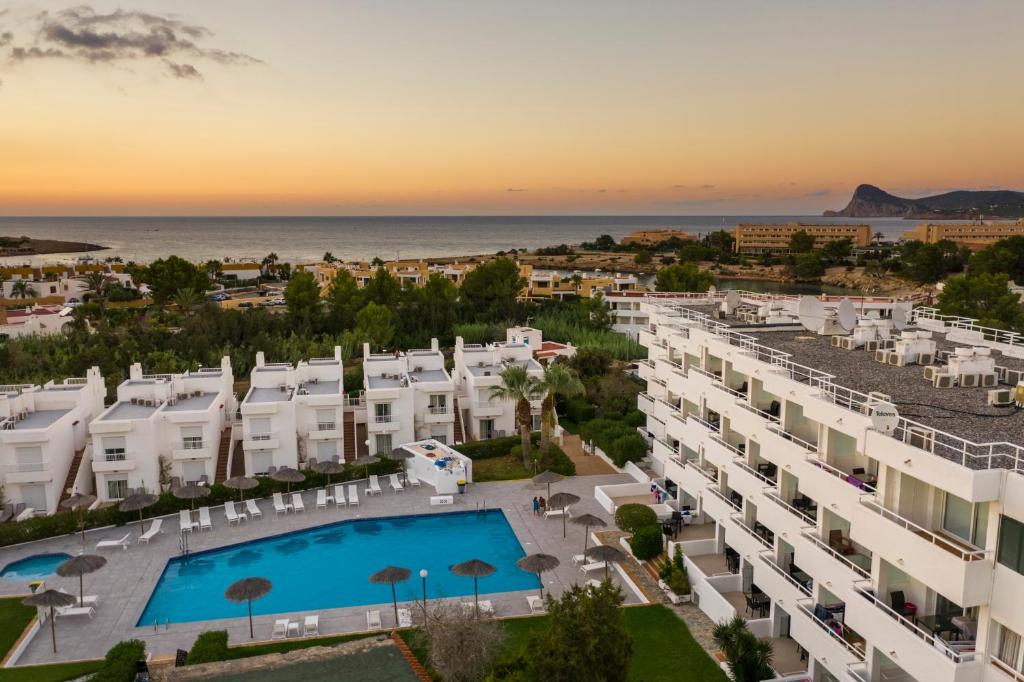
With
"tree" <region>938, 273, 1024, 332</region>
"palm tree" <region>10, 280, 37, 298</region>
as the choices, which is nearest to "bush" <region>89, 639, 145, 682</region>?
"tree" <region>938, 273, 1024, 332</region>

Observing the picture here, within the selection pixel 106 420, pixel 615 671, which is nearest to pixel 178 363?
pixel 106 420

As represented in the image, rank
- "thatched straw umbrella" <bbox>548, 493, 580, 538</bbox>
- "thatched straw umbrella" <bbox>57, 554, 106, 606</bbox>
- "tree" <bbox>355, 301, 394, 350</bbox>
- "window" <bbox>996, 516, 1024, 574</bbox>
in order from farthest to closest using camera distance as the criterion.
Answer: "tree" <bbox>355, 301, 394, 350</bbox> < "thatched straw umbrella" <bbox>548, 493, 580, 538</bbox> < "thatched straw umbrella" <bbox>57, 554, 106, 606</bbox> < "window" <bbox>996, 516, 1024, 574</bbox>

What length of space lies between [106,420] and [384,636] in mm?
17708

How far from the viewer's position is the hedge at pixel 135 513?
90.6ft

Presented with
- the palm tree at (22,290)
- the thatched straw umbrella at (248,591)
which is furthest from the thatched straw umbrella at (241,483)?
the palm tree at (22,290)

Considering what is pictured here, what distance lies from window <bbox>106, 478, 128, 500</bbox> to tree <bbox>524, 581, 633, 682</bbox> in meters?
23.0

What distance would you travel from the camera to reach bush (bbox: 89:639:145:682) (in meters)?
18.2

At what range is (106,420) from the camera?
3145cm

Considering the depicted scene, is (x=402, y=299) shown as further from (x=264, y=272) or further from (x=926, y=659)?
(x=264, y=272)

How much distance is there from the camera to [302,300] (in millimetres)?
64312

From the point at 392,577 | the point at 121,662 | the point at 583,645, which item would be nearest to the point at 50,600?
the point at 121,662

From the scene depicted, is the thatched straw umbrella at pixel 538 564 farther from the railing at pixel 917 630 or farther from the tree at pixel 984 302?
the tree at pixel 984 302

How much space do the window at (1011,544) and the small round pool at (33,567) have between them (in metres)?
27.9

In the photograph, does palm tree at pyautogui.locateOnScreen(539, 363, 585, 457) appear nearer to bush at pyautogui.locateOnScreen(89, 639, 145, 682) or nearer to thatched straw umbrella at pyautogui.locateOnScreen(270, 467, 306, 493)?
thatched straw umbrella at pyautogui.locateOnScreen(270, 467, 306, 493)
